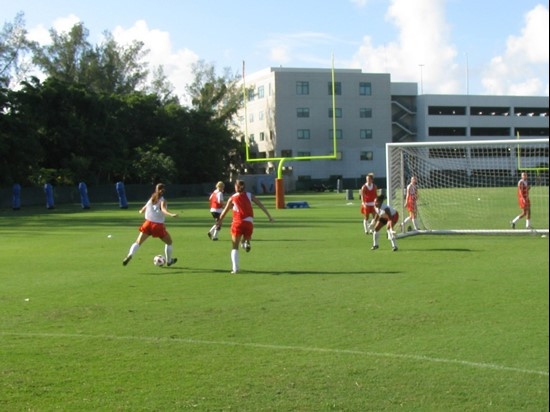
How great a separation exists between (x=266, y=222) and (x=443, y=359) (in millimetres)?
23180

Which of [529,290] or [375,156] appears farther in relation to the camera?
[375,156]

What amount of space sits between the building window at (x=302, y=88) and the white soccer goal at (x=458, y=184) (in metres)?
50.8

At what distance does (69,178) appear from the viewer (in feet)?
193

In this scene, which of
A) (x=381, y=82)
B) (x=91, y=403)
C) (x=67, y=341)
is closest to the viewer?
(x=91, y=403)

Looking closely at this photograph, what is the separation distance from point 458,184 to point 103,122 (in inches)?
1605

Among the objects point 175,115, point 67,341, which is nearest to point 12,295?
point 67,341

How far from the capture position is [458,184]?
3167 centimetres

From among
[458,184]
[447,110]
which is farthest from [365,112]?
[458,184]

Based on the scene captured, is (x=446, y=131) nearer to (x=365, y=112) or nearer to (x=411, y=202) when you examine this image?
(x=365, y=112)

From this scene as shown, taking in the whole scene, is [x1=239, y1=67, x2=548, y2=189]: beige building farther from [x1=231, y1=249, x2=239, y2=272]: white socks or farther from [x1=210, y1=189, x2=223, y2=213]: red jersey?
[x1=231, y1=249, x2=239, y2=272]: white socks

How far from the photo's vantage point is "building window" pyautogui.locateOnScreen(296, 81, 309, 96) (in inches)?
3324

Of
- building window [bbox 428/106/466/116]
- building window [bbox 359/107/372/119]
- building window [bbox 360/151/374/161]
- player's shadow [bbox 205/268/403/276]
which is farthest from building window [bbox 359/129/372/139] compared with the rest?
player's shadow [bbox 205/268/403/276]

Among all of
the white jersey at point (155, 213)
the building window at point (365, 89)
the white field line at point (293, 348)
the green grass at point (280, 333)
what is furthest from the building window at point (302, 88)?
the white field line at point (293, 348)

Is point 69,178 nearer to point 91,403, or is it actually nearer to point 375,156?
point 375,156
